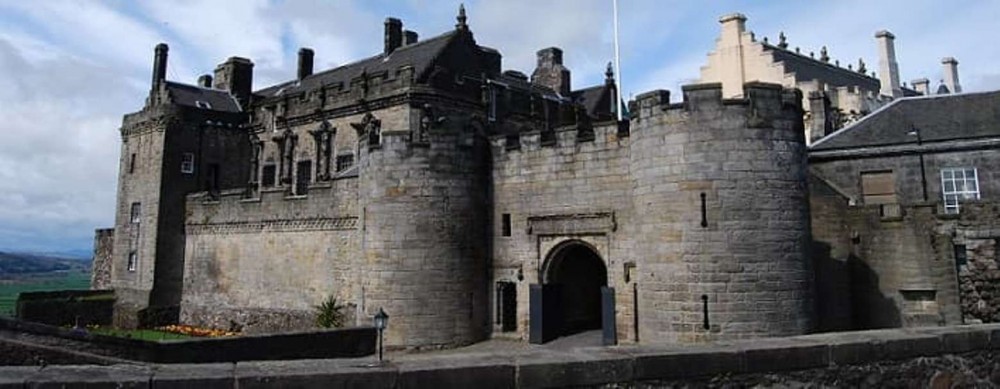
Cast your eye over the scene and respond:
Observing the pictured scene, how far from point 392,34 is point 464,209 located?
16630 mm

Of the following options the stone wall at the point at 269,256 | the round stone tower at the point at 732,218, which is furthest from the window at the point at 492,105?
the round stone tower at the point at 732,218

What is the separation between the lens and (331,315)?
22453 mm

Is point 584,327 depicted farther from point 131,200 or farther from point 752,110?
point 131,200

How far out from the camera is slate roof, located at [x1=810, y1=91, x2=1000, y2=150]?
19859 millimetres

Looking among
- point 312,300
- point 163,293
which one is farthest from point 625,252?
point 163,293

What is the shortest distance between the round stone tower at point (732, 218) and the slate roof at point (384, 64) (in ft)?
52.8

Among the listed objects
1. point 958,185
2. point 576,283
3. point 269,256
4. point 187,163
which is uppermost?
point 187,163

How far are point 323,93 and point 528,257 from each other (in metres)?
15.7

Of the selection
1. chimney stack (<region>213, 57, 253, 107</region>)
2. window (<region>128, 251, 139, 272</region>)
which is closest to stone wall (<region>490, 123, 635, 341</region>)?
window (<region>128, 251, 139, 272</region>)

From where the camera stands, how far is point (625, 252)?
17031 millimetres

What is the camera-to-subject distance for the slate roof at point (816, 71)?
112ft

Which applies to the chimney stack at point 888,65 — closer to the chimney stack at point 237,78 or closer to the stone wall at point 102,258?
the chimney stack at point 237,78

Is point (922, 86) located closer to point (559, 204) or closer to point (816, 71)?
point (816, 71)

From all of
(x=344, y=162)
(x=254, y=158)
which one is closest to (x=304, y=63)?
(x=254, y=158)
